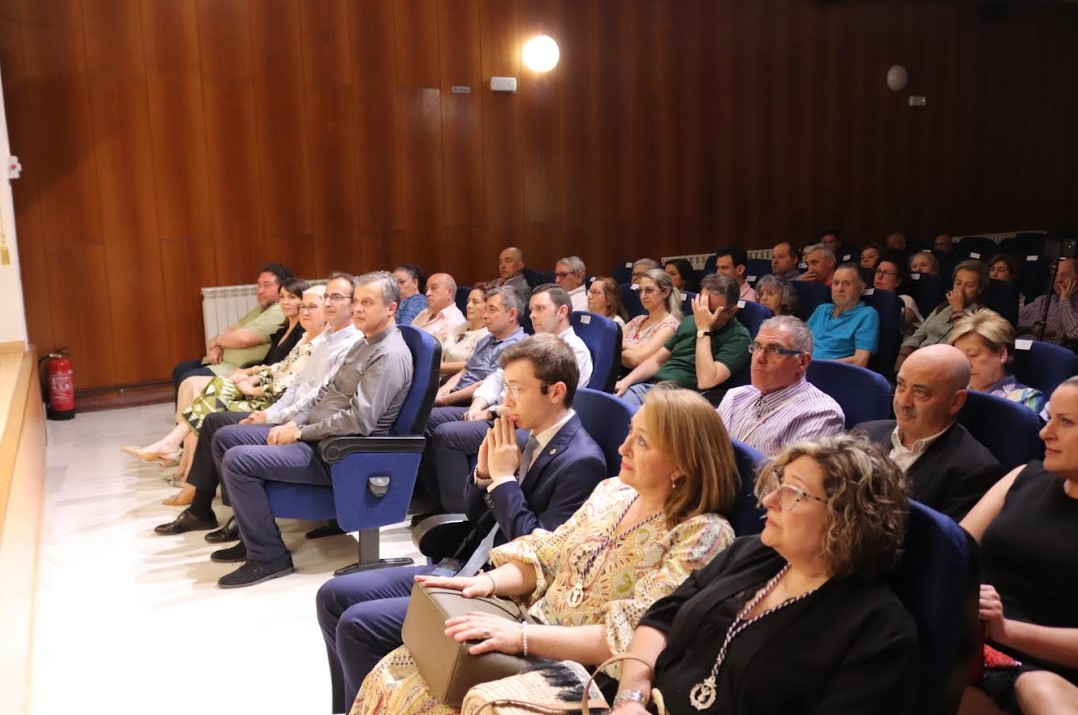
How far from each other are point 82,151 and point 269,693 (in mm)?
4867

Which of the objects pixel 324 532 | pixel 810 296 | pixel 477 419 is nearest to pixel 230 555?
pixel 324 532

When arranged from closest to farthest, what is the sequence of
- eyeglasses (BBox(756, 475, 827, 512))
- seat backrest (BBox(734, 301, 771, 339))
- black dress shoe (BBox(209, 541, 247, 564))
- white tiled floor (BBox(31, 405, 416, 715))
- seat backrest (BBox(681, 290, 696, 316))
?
eyeglasses (BBox(756, 475, 827, 512)), white tiled floor (BBox(31, 405, 416, 715)), black dress shoe (BBox(209, 541, 247, 564)), seat backrest (BBox(734, 301, 771, 339)), seat backrest (BBox(681, 290, 696, 316))

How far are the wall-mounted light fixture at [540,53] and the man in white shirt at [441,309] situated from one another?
3.15 meters

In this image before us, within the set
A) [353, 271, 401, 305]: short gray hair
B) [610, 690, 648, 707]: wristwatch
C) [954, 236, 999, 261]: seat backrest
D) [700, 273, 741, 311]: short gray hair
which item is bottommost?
[610, 690, 648, 707]: wristwatch

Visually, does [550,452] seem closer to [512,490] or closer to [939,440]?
[512,490]

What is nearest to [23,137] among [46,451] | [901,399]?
[46,451]

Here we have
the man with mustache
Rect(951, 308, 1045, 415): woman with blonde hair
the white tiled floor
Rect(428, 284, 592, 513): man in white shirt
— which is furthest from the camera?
Rect(428, 284, 592, 513): man in white shirt

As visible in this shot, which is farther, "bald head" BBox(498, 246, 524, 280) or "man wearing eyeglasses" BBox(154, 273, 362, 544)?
"bald head" BBox(498, 246, 524, 280)

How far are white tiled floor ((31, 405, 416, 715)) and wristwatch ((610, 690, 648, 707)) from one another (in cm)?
136

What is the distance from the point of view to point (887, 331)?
4.94 metres

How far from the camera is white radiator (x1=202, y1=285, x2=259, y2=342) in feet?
22.4

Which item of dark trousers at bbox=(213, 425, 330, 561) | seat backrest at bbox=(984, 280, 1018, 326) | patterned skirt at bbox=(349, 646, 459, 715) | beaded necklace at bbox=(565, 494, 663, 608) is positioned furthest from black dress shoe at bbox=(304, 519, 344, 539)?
seat backrest at bbox=(984, 280, 1018, 326)

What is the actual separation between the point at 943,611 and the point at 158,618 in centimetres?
280

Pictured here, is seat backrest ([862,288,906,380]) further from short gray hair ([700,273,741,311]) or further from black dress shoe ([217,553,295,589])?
black dress shoe ([217,553,295,589])
